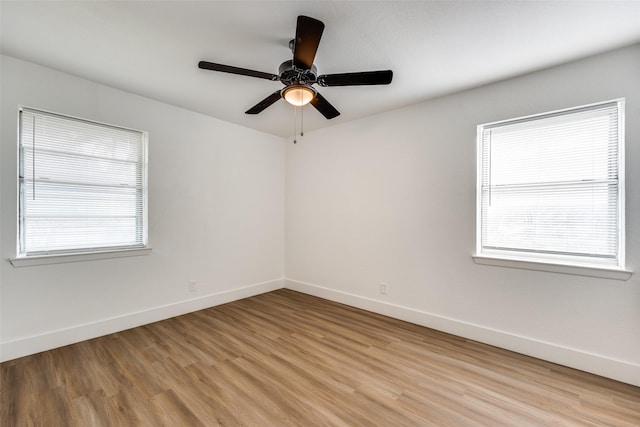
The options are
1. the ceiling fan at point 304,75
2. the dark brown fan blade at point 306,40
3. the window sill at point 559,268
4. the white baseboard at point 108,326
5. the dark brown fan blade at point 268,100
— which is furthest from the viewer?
the white baseboard at point 108,326

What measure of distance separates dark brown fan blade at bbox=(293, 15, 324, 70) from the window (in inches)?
78.6

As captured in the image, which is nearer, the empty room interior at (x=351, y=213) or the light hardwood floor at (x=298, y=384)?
the light hardwood floor at (x=298, y=384)

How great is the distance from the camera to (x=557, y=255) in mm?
2453

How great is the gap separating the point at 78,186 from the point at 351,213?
3.05m

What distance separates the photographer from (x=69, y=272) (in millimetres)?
2635

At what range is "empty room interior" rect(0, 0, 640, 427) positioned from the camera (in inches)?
72.3

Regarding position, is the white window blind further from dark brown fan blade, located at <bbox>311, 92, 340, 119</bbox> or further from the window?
the window

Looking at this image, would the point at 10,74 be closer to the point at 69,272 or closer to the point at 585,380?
the point at 69,272

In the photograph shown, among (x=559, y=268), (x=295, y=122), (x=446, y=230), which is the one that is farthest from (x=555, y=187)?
(x=295, y=122)

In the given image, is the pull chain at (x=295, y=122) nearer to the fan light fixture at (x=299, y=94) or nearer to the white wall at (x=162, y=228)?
the white wall at (x=162, y=228)

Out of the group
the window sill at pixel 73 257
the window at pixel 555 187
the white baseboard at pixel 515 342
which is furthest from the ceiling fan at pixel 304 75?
the white baseboard at pixel 515 342

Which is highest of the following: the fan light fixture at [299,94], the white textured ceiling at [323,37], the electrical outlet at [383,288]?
the white textured ceiling at [323,37]

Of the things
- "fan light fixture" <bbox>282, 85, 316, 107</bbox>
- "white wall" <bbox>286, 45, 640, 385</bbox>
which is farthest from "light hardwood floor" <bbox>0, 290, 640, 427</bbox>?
"fan light fixture" <bbox>282, 85, 316, 107</bbox>

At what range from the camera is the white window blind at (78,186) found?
248 cm
